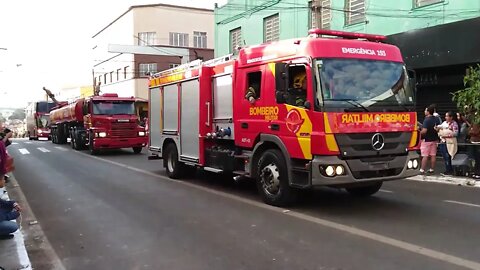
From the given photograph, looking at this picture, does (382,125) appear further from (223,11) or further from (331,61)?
(223,11)

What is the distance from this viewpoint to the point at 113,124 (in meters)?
21.4

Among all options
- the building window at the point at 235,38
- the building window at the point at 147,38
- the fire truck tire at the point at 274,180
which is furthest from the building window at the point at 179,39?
the fire truck tire at the point at 274,180

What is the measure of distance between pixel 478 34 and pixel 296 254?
38.5ft

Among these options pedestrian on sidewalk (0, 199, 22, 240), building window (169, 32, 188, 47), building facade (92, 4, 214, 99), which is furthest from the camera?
building window (169, 32, 188, 47)

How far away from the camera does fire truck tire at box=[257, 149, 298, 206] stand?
819 cm

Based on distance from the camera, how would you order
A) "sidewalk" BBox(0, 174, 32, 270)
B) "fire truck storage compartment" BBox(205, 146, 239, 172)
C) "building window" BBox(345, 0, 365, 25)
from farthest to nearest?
"building window" BBox(345, 0, 365, 25)
"fire truck storage compartment" BBox(205, 146, 239, 172)
"sidewalk" BBox(0, 174, 32, 270)

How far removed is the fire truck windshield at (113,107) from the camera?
71.4ft

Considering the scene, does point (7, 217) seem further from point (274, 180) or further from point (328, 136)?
point (328, 136)

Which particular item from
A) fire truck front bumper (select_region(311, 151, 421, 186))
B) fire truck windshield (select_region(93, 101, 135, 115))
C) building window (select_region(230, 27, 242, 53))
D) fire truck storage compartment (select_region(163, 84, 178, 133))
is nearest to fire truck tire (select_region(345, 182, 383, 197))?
fire truck front bumper (select_region(311, 151, 421, 186))

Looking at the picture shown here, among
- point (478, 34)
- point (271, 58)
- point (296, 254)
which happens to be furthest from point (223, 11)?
point (296, 254)

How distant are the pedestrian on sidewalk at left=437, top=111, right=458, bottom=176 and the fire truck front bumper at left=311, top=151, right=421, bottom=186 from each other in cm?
529

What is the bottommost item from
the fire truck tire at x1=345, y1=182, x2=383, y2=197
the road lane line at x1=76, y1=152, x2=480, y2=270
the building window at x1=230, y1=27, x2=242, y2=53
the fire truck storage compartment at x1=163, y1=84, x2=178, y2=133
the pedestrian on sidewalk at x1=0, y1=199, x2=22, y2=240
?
the road lane line at x1=76, y1=152, x2=480, y2=270

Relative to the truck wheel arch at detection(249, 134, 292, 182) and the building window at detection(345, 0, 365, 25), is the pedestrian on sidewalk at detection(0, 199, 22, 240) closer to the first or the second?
the truck wheel arch at detection(249, 134, 292, 182)

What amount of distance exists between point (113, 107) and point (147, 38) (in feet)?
104
